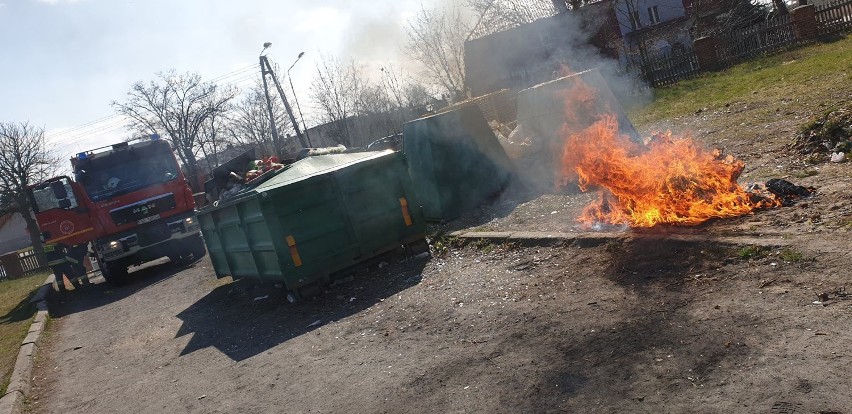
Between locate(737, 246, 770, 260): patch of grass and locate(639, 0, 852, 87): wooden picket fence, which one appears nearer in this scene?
locate(737, 246, 770, 260): patch of grass

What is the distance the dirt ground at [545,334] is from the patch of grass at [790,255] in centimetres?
2

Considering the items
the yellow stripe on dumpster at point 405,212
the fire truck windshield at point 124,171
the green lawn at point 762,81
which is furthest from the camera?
the fire truck windshield at point 124,171

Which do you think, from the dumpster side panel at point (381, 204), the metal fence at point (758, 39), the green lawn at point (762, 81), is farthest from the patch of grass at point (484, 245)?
the metal fence at point (758, 39)

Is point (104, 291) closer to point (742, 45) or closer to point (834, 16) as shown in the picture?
point (742, 45)

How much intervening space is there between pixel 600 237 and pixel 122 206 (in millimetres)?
11684

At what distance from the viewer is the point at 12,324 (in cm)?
1255

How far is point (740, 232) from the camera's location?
5.29m

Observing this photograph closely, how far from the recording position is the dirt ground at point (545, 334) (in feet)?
11.6

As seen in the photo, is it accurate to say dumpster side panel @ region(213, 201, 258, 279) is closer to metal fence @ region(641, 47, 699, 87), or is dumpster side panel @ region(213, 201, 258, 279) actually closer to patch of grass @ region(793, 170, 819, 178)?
patch of grass @ region(793, 170, 819, 178)

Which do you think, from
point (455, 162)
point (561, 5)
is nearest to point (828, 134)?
point (455, 162)

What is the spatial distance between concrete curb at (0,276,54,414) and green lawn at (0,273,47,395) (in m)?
0.09

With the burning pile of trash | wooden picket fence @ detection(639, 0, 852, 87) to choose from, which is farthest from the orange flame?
wooden picket fence @ detection(639, 0, 852, 87)

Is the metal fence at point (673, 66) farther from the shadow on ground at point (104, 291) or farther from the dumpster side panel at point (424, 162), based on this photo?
the shadow on ground at point (104, 291)

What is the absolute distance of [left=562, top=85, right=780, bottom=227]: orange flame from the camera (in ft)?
19.7
